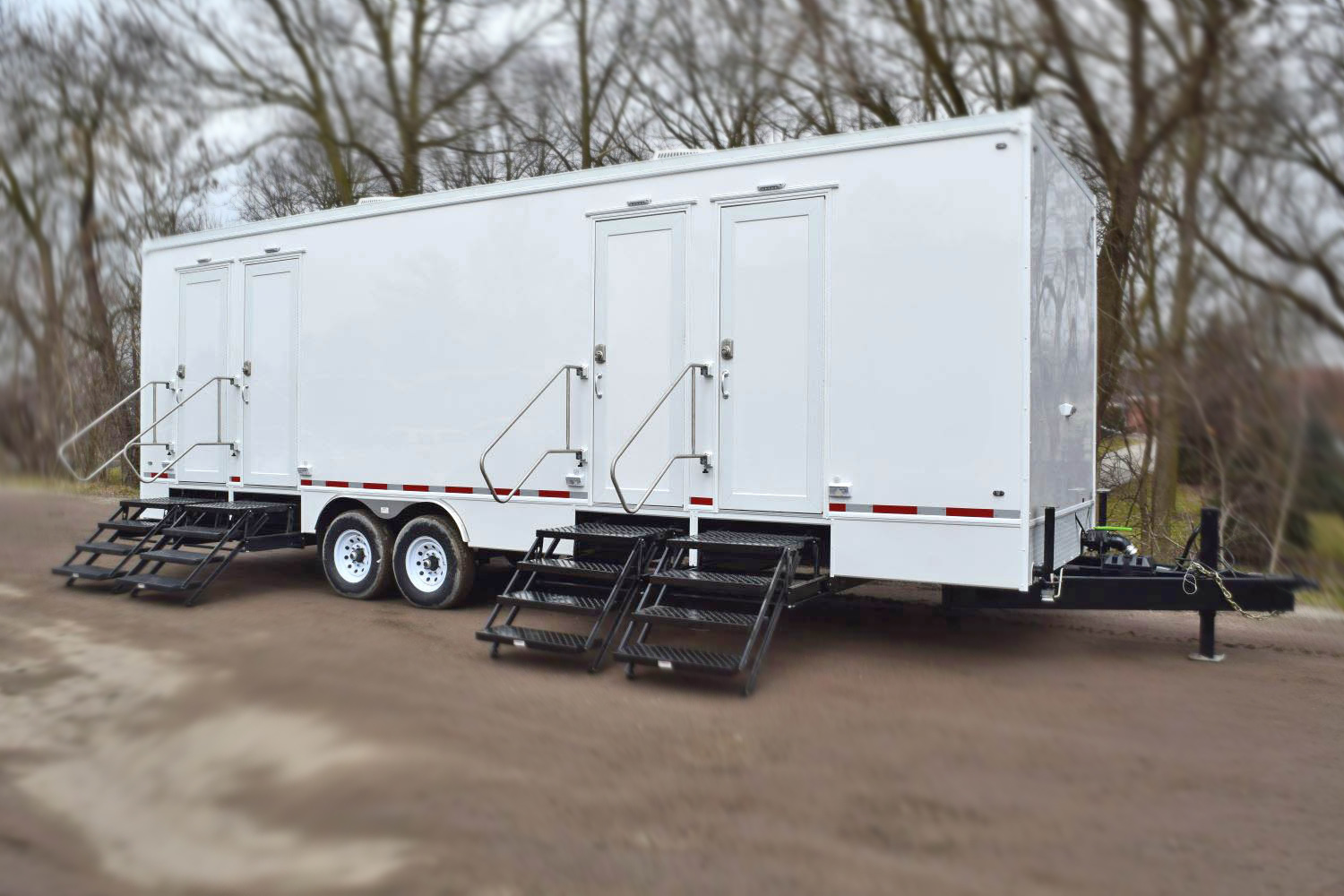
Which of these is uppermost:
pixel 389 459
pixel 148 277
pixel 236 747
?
pixel 148 277

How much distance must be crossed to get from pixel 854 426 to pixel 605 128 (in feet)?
35.5

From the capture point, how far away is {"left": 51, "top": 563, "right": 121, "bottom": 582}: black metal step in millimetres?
8953

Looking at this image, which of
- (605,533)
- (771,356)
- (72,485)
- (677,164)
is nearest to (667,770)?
(605,533)

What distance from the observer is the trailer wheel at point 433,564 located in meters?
8.15

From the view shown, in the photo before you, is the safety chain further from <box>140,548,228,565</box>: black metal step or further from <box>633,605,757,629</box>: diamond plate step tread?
<box>140,548,228,565</box>: black metal step

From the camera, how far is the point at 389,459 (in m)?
8.48

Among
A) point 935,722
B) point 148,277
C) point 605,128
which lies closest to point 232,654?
point 935,722

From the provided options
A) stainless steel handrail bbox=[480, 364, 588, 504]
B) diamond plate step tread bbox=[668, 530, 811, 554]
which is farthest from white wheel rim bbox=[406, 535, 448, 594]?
diamond plate step tread bbox=[668, 530, 811, 554]

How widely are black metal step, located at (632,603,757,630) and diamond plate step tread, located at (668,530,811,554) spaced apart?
16.1 inches

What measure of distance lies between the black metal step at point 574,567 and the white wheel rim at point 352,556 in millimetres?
2301

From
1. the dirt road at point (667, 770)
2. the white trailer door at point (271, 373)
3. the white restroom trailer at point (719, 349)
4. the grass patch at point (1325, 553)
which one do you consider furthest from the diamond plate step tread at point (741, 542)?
the grass patch at point (1325, 553)

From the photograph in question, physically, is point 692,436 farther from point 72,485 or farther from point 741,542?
point 72,485

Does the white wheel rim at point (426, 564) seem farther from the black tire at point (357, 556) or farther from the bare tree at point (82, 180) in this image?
the bare tree at point (82, 180)

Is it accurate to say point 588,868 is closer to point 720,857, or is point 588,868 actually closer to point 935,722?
point 720,857
